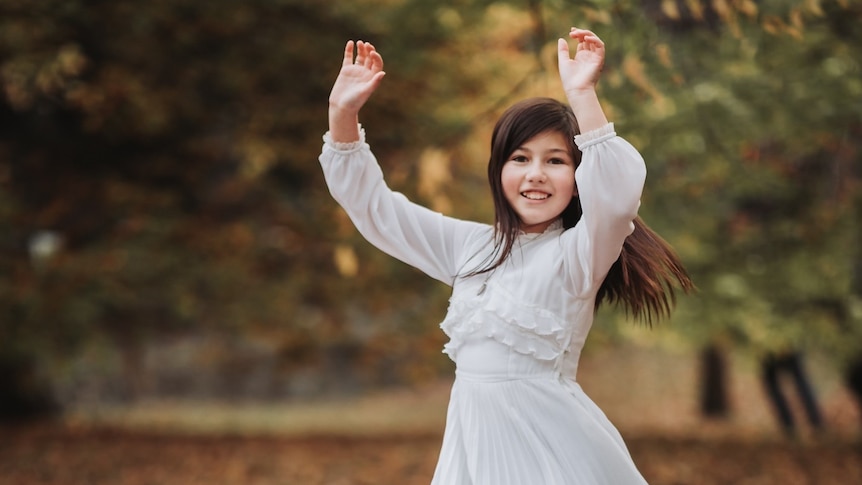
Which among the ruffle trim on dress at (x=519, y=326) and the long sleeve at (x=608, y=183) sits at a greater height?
the long sleeve at (x=608, y=183)

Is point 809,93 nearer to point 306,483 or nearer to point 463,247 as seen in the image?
point 463,247

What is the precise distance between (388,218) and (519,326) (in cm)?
51

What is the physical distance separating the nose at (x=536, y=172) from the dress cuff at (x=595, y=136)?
0.27 meters

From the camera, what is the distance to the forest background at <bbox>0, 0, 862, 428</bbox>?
593cm

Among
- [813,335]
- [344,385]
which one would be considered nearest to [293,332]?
[813,335]

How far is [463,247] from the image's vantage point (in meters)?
2.51

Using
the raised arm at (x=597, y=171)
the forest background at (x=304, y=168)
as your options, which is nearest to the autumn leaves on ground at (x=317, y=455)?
the forest background at (x=304, y=168)

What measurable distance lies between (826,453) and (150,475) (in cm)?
543

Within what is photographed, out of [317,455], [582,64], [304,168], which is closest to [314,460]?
[317,455]

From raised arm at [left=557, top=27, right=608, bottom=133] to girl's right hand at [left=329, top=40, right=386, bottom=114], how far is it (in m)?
0.51

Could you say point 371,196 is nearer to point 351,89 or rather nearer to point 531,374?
point 351,89

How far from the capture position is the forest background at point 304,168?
593cm

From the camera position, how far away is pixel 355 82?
94.0 inches

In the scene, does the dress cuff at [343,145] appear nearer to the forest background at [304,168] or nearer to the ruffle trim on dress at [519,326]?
the ruffle trim on dress at [519,326]
